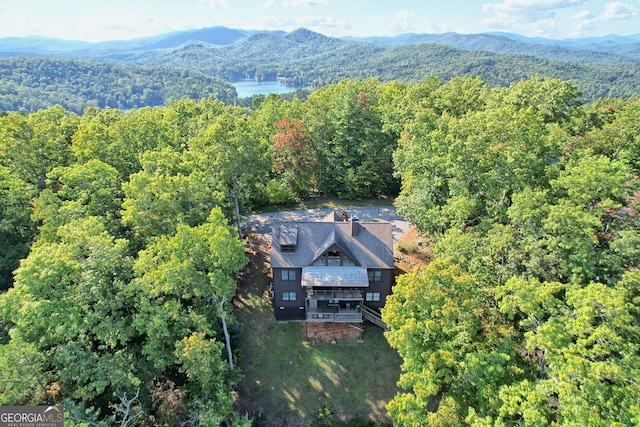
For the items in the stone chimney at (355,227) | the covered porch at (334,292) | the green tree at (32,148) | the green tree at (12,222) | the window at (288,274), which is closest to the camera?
the covered porch at (334,292)

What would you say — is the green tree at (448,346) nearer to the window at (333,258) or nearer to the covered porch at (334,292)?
the covered porch at (334,292)

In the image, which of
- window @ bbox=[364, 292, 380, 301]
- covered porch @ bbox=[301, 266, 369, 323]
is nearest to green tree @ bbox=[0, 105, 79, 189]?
covered porch @ bbox=[301, 266, 369, 323]

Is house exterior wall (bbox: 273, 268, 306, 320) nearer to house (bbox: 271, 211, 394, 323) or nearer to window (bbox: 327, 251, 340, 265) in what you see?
house (bbox: 271, 211, 394, 323)

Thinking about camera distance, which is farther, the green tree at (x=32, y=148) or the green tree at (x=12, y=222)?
the green tree at (x=32, y=148)

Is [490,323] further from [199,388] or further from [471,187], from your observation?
[199,388]

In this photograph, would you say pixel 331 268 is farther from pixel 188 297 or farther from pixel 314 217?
pixel 314 217

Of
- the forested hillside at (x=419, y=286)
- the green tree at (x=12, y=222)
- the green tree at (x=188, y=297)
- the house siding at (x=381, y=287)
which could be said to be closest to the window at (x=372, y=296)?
the house siding at (x=381, y=287)

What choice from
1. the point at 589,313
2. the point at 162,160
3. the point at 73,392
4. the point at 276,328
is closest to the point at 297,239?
the point at 276,328

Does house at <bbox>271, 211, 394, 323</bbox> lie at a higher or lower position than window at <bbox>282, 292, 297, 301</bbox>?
higher
